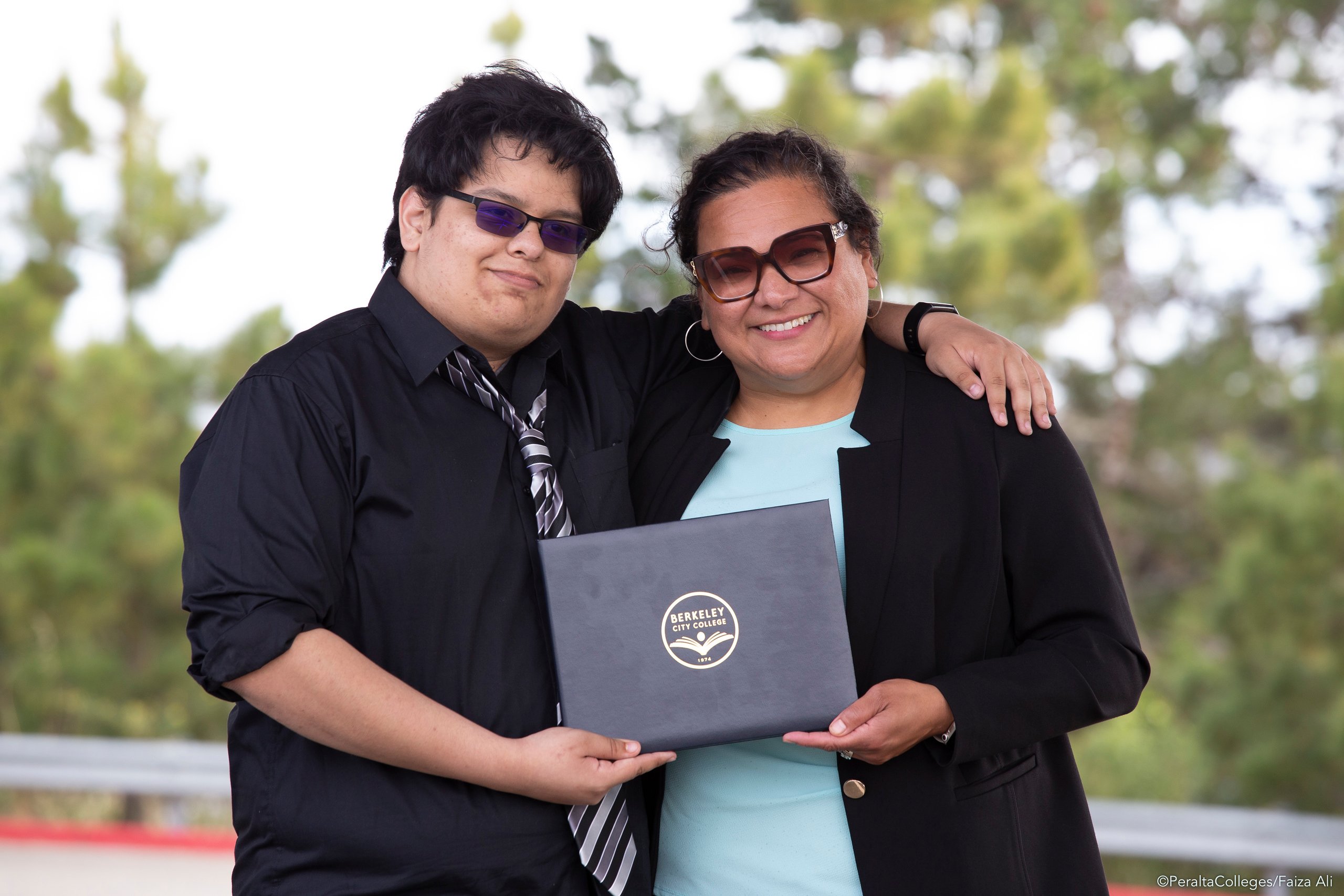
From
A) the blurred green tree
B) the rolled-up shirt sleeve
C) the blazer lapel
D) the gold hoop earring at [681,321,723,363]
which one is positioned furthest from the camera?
the blurred green tree

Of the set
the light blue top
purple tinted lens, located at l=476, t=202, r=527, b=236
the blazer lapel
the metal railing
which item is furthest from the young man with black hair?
the metal railing

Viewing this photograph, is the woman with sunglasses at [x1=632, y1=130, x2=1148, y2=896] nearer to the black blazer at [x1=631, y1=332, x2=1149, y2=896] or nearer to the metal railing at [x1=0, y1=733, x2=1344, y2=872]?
the black blazer at [x1=631, y1=332, x2=1149, y2=896]

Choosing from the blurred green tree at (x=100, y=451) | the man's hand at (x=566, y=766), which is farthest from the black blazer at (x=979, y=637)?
the blurred green tree at (x=100, y=451)

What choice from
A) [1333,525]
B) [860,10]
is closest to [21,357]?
[860,10]

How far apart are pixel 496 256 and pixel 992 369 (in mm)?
948

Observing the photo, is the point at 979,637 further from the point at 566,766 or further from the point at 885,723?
the point at 566,766

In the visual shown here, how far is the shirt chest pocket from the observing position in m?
2.13

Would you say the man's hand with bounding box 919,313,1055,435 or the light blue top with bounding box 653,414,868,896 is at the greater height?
the man's hand with bounding box 919,313,1055,435

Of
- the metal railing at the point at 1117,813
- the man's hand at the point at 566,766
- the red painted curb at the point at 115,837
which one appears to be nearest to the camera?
the man's hand at the point at 566,766

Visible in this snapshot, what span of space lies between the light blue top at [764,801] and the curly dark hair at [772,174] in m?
0.44

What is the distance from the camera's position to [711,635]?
1912 millimetres

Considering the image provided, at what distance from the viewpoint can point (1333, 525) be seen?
6.10m

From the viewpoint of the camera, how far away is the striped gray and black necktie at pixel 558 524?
1.95 metres

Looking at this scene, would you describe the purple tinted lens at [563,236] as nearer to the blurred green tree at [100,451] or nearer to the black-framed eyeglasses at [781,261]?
the black-framed eyeglasses at [781,261]
